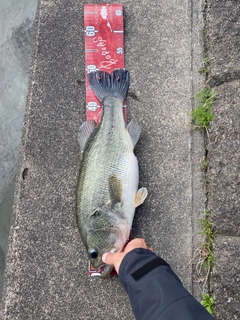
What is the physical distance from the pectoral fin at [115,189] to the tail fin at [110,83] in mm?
681

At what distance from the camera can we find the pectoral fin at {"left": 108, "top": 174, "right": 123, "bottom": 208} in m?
2.79

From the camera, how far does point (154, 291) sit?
220 centimetres

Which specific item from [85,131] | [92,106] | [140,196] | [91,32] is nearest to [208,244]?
[140,196]

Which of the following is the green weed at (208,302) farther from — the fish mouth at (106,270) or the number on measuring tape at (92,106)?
the number on measuring tape at (92,106)

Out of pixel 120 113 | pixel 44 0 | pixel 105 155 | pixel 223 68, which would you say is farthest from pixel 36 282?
pixel 44 0

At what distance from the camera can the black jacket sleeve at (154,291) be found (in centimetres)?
206

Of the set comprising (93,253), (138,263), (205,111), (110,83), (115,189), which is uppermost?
(110,83)

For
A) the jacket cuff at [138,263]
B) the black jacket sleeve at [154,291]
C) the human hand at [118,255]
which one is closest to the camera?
the black jacket sleeve at [154,291]

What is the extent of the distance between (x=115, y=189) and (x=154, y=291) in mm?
852

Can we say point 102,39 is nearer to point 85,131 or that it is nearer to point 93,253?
point 85,131

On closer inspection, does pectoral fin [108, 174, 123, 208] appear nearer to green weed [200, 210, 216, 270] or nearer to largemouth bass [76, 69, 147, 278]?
largemouth bass [76, 69, 147, 278]

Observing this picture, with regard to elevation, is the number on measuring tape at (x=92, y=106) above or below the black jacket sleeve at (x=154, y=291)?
above

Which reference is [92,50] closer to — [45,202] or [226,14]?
[226,14]

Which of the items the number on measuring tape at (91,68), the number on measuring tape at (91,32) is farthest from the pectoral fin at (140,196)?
the number on measuring tape at (91,32)
